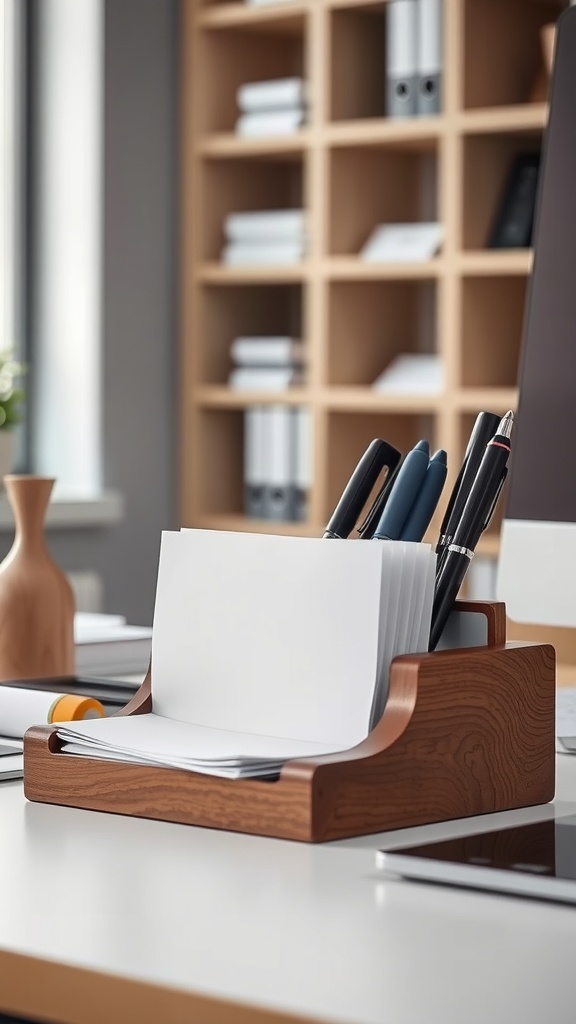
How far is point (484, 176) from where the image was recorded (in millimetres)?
3299

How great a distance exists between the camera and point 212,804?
81 centimetres

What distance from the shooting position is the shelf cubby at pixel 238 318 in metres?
3.81

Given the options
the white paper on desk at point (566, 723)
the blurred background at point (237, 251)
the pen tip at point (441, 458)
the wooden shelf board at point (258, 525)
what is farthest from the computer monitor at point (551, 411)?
Answer: the wooden shelf board at point (258, 525)

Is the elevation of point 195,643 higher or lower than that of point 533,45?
lower

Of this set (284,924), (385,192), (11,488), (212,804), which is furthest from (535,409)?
(385,192)

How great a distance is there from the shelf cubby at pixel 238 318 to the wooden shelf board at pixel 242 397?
2.8 inches

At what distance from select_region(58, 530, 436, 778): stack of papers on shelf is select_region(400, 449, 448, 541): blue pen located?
6 centimetres

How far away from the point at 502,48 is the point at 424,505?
8.53ft

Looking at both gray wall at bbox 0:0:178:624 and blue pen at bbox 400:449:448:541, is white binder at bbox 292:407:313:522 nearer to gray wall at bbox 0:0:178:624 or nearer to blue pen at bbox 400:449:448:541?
gray wall at bbox 0:0:178:624

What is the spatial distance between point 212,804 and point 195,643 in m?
0.13

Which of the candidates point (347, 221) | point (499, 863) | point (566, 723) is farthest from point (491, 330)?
point (499, 863)

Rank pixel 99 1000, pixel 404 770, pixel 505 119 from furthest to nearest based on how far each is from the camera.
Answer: pixel 505 119, pixel 404 770, pixel 99 1000

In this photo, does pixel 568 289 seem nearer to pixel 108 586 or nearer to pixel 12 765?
pixel 12 765

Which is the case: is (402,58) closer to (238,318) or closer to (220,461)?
(238,318)
